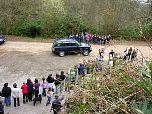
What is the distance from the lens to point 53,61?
2809 centimetres

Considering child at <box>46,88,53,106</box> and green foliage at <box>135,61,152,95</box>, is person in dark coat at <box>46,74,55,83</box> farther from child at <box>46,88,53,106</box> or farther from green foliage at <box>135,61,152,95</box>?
green foliage at <box>135,61,152,95</box>

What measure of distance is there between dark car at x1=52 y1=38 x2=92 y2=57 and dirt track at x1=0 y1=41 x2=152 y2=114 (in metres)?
0.39

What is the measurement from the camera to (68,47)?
96.1ft

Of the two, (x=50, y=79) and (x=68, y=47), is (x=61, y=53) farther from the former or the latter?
(x=50, y=79)

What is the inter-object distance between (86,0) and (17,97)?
2106 cm

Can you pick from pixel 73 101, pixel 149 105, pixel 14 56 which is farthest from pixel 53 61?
pixel 149 105

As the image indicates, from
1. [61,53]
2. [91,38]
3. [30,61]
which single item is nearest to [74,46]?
[61,53]

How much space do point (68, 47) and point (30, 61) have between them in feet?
10.4

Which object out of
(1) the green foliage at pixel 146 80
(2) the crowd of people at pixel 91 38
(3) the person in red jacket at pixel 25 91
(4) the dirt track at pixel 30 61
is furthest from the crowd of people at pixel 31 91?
(2) the crowd of people at pixel 91 38

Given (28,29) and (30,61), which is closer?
(30,61)

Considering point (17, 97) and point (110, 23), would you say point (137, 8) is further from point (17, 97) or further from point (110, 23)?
point (17, 97)

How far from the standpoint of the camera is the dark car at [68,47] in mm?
29188

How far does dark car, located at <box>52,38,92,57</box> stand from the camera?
95.8 ft

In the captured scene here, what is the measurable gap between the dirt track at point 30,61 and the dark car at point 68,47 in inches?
15.3
